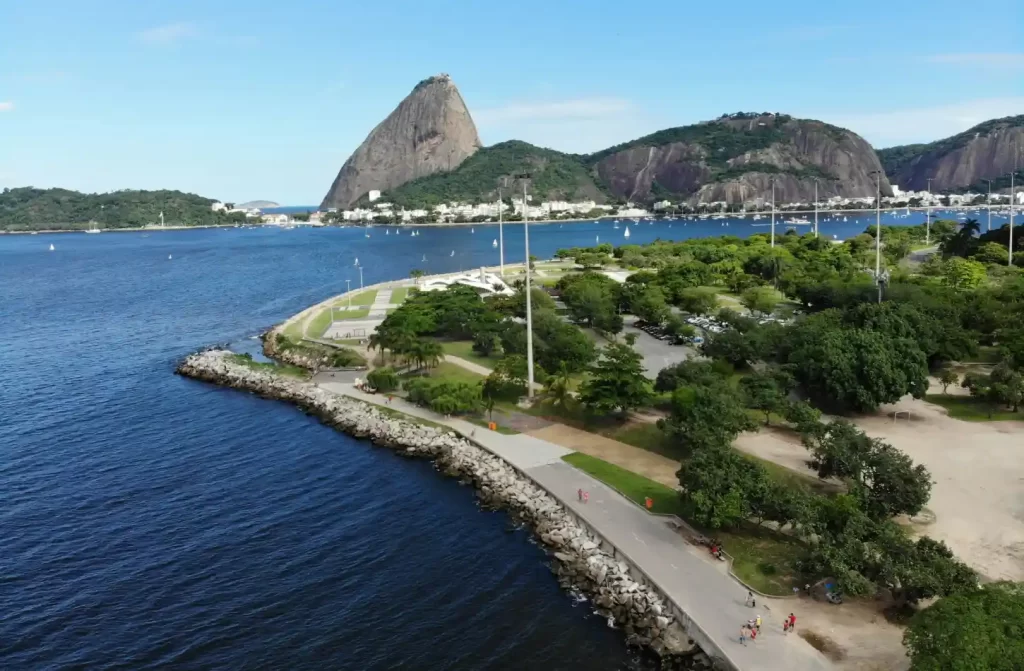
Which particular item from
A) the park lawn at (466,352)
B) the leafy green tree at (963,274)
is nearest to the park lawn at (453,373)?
the park lawn at (466,352)

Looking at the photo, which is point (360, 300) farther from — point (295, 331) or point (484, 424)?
point (484, 424)

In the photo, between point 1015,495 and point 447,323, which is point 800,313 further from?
point 1015,495

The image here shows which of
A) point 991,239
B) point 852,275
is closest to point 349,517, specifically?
point 852,275

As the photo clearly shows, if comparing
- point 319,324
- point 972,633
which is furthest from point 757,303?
point 972,633

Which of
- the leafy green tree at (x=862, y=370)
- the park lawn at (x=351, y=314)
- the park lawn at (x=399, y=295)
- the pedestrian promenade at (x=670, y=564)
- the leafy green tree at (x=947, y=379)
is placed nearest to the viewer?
the pedestrian promenade at (x=670, y=564)

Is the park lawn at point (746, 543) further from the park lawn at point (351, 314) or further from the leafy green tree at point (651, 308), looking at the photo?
the park lawn at point (351, 314)

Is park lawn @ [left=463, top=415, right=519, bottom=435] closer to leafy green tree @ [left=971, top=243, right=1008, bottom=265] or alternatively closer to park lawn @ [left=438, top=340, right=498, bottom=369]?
park lawn @ [left=438, top=340, right=498, bottom=369]
